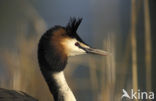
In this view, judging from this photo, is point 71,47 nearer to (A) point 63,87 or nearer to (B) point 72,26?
(B) point 72,26

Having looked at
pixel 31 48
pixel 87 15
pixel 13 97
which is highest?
pixel 87 15

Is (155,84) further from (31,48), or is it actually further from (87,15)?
(31,48)

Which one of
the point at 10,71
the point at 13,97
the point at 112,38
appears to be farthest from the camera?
the point at 112,38

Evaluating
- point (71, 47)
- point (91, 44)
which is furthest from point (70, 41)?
point (91, 44)

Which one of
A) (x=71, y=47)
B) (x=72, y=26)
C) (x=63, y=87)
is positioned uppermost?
(x=72, y=26)

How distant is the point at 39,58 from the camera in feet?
5.95

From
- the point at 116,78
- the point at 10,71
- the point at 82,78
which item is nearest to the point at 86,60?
the point at 82,78

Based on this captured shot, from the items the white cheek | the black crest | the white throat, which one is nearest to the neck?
the white throat

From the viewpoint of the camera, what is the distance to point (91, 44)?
1.93 meters

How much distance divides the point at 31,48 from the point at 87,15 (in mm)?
444

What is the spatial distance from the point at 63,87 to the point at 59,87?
0.02m

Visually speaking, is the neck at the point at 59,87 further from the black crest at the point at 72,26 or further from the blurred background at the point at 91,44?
the black crest at the point at 72,26

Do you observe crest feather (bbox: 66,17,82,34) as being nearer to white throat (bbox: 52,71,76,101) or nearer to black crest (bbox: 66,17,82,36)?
black crest (bbox: 66,17,82,36)

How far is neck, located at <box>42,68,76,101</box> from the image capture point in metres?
1.70
